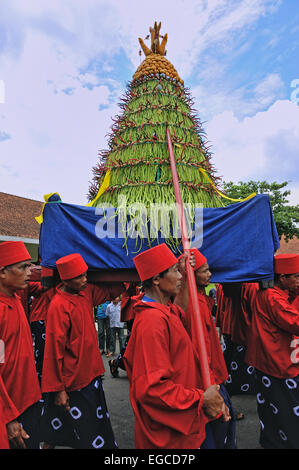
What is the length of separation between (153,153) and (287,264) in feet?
6.28

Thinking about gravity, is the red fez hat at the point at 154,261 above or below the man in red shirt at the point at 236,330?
above

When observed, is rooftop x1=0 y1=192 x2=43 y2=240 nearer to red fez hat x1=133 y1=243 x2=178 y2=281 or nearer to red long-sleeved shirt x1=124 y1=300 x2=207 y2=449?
red fez hat x1=133 y1=243 x2=178 y2=281

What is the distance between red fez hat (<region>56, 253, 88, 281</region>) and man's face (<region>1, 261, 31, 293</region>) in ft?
1.14

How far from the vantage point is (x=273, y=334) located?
9.02 feet

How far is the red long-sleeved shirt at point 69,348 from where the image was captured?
251 centimetres

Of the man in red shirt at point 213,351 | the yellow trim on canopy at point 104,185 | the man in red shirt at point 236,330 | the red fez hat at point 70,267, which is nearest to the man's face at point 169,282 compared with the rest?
the man in red shirt at point 213,351

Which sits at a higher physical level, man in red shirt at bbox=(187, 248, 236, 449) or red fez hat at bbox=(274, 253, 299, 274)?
red fez hat at bbox=(274, 253, 299, 274)

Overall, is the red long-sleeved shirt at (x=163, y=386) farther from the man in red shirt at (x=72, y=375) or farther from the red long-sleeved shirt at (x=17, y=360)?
the man in red shirt at (x=72, y=375)

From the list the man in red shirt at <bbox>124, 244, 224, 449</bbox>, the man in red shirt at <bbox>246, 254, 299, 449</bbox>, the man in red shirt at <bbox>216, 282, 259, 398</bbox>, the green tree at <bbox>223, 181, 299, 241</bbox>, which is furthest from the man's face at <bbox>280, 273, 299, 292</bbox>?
the green tree at <bbox>223, 181, 299, 241</bbox>

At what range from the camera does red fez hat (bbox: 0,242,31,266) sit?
224 cm

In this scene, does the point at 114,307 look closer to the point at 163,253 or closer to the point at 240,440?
the point at 240,440

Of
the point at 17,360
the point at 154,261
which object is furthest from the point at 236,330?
the point at 17,360

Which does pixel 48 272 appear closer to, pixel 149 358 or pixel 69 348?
pixel 69 348
